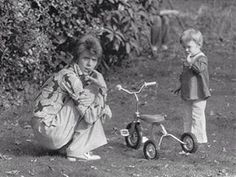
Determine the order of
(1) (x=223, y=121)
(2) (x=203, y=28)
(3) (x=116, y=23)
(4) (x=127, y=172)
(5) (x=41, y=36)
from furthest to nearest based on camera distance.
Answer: (2) (x=203, y=28) → (3) (x=116, y=23) → (5) (x=41, y=36) → (1) (x=223, y=121) → (4) (x=127, y=172)

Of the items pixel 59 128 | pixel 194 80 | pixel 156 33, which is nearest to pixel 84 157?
pixel 59 128

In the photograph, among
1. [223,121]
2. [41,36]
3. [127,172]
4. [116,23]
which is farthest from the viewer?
[116,23]

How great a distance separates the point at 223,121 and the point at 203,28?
19.9ft

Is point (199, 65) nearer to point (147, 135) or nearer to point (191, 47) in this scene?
point (191, 47)

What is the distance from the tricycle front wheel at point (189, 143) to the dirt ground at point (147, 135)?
8cm

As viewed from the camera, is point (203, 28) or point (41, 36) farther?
point (203, 28)

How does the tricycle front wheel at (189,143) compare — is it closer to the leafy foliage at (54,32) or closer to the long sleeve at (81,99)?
the long sleeve at (81,99)

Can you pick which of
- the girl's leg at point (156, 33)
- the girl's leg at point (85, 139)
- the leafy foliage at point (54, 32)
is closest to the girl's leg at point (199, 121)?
the girl's leg at point (85, 139)

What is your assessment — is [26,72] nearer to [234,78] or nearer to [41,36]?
[41,36]

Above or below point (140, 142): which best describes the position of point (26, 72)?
above

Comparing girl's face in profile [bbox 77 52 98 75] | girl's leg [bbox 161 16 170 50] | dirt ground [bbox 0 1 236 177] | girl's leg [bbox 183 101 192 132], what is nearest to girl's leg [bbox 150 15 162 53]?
girl's leg [bbox 161 16 170 50]

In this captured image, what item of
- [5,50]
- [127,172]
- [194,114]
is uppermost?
[5,50]

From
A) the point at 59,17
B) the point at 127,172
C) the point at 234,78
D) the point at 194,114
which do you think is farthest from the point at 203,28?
the point at 127,172

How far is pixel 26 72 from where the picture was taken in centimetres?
1016
